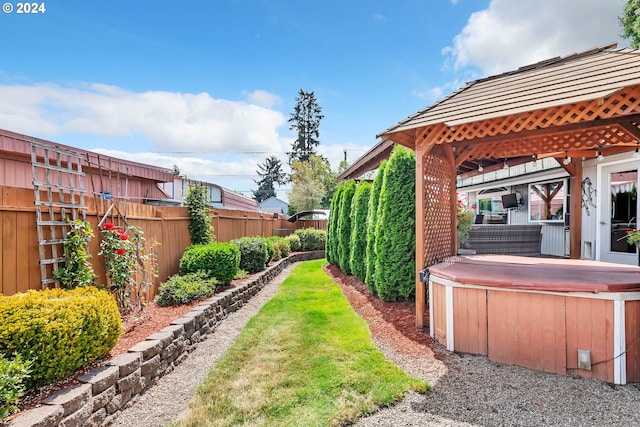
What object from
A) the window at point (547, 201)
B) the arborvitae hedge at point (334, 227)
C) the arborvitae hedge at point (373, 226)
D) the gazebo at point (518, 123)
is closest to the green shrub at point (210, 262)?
the arborvitae hedge at point (373, 226)

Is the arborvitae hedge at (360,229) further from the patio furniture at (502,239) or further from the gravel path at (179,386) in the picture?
the gravel path at (179,386)

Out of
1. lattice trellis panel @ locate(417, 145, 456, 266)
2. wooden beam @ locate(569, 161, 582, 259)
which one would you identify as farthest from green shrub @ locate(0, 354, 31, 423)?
wooden beam @ locate(569, 161, 582, 259)

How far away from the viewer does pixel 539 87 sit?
4.01m

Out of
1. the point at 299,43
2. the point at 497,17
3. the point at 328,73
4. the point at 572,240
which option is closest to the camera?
the point at 572,240

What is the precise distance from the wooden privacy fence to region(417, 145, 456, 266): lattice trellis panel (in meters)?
4.41

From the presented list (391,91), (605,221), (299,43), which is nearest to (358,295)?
(605,221)

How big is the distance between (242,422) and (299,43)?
1251 centimetres

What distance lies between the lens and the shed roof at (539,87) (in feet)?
11.1

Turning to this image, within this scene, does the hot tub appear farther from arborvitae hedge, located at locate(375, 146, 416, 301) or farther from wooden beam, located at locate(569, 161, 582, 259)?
wooden beam, located at locate(569, 161, 582, 259)

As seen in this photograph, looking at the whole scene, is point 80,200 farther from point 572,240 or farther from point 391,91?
point 391,91

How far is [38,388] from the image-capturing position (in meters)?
2.44

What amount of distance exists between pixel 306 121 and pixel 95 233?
38813 mm

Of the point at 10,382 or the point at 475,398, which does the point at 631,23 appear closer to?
the point at 475,398

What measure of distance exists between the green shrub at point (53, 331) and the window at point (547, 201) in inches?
456
